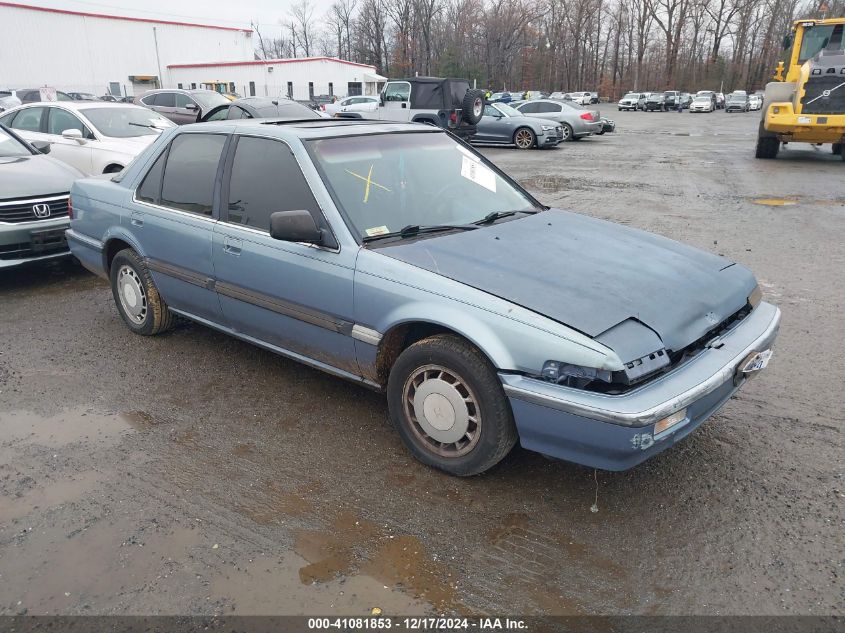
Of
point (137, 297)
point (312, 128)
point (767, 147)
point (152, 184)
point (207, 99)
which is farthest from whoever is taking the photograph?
point (767, 147)

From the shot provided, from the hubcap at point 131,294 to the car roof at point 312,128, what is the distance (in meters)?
1.24

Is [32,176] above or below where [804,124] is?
below

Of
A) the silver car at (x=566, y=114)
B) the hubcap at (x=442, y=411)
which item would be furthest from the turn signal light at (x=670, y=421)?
the silver car at (x=566, y=114)

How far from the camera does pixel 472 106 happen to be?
18609 millimetres

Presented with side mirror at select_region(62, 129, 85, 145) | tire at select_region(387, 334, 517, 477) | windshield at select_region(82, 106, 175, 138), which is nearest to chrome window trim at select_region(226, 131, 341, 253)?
tire at select_region(387, 334, 517, 477)

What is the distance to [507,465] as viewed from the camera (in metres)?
3.30

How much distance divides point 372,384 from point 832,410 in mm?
2693

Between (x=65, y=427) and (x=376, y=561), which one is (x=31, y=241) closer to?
(x=65, y=427)

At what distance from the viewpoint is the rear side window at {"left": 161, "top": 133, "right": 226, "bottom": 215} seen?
4207mm

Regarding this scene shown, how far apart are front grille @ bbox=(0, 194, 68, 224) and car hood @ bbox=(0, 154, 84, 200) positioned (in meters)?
0.07

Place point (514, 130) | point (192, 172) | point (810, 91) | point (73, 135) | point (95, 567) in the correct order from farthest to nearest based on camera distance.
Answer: point (514, 130), point (810, 91), point (73, 135), point (192, 172), point (95, 567)

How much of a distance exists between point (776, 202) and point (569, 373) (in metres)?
9.84

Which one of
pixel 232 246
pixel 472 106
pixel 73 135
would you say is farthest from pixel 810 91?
pixel 232 246

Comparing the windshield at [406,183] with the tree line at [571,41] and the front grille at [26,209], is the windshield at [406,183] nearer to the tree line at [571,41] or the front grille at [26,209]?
the front grille at [26,209]
